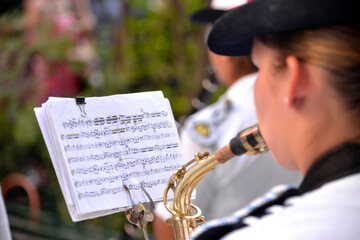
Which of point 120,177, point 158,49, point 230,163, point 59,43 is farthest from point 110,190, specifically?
point 158,49

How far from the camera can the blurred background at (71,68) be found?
4.71 metres

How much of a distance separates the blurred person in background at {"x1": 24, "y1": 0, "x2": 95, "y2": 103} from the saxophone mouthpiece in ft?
11.3

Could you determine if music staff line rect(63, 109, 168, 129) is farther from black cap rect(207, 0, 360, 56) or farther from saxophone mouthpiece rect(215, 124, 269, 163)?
black cap rect(207, 0, 360, 56)

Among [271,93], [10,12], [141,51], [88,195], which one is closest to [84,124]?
[88,195]

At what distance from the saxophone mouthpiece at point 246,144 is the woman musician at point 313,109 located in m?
0.28

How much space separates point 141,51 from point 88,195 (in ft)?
13.7

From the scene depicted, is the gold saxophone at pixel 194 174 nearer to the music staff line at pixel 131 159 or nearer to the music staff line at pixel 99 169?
the music staff line at pixel 131 159

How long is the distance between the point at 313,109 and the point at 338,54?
0.35 feet

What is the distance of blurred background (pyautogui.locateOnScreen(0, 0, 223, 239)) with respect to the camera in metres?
4.71

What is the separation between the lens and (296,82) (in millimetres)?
1033

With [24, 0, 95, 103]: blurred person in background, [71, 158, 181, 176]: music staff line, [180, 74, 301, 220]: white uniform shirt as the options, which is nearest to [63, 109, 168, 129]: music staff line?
[71, 158, 181, 176]: music staff line

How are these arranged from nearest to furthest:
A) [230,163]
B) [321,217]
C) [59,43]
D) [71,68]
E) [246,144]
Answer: [321,217], [246,144], [230,163], [59,43], [71,68]

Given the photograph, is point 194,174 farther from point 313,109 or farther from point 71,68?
point 71,68

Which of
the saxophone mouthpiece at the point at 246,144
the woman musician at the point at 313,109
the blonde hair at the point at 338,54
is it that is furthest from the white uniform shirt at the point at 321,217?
the saxophone mouthpiece at the point at 246,144
